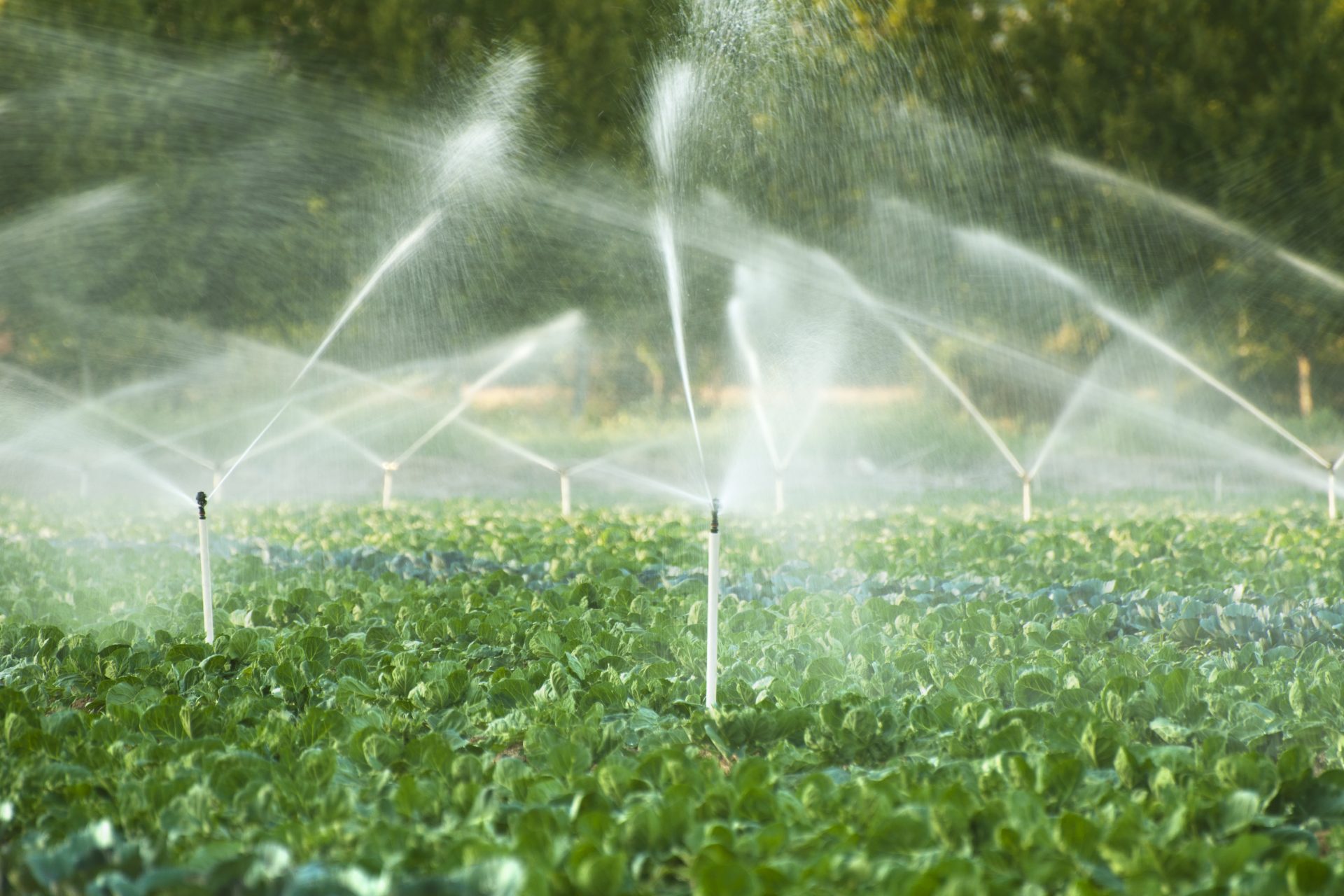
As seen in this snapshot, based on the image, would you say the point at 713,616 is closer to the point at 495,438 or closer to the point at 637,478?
Answer: the point at 637,478

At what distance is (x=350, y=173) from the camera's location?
24672 millimetres

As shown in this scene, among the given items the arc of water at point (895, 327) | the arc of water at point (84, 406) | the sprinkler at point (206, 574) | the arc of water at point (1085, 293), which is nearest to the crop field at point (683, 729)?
the sprinkler at point (206, 574)

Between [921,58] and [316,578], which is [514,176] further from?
[316,578]

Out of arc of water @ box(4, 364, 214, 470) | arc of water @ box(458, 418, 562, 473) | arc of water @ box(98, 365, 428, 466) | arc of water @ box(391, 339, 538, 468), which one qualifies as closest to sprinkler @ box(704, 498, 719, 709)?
arc of water @ box(391, 339, 538, 468)

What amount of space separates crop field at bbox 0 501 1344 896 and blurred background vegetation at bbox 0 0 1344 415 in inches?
612

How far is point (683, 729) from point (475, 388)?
2154cm

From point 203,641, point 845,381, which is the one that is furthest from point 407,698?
point 845,381

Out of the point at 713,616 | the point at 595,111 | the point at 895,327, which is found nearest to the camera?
the point at 713,616

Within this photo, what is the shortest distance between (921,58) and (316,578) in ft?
67.0

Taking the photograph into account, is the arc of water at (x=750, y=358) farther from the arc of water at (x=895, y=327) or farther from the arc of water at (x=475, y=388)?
the arc of water at (x=475, y=388)

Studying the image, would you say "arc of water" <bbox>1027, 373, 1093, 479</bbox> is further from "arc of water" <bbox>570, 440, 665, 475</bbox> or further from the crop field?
the crop field

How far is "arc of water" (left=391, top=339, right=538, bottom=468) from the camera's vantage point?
970 inches

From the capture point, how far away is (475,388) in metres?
26.0

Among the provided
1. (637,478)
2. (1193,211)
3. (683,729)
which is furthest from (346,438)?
(683,729)
